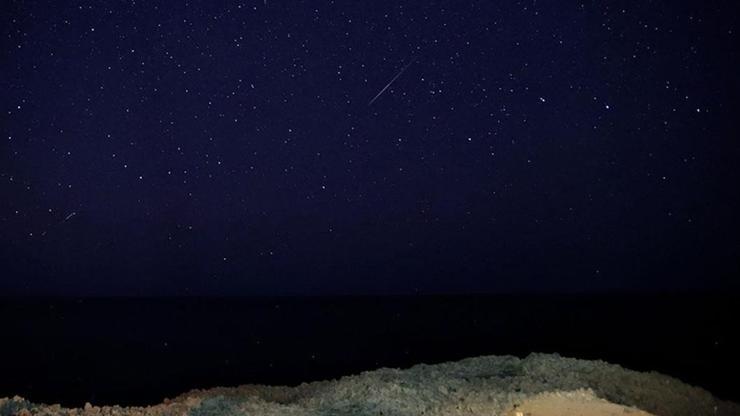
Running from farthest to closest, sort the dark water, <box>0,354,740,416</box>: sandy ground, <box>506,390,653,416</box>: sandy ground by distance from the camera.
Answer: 1. the dark water
2. <box>0,354,740,416</box>: sandy ground
3. <box>506,390,653,416</box>: sandy ground

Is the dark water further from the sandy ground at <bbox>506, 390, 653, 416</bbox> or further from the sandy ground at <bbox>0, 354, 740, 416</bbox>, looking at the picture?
the sandy ground at <bbox>506, 390, 653, 416</bbox>

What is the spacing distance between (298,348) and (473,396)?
15331 mm

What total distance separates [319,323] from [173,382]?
72.5 ft

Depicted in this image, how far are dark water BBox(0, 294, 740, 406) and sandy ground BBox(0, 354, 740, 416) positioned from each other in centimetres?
324

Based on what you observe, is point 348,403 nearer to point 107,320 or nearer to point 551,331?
point 551,331

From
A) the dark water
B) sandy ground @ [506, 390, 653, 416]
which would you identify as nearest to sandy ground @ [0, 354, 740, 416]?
sandy ground @ [506, 390, 653, 416]

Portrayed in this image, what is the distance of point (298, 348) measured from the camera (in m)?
23.2

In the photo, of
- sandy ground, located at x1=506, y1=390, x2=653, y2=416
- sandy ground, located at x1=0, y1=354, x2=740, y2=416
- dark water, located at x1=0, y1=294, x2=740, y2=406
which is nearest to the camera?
sandy ground, located at x1=506, y1=390, x2=653, y2=416

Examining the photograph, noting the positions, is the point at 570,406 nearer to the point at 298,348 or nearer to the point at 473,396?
the point at 473,396

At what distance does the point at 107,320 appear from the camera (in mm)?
43969

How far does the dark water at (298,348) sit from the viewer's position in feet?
49.8

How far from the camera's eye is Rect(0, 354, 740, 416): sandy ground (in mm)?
8078

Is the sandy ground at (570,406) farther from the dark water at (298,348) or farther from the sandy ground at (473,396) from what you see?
the dark water at (298,348)

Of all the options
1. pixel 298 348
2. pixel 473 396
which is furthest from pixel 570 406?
pixel 298 348
